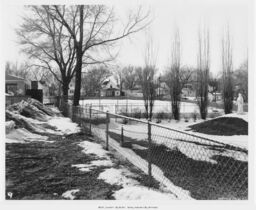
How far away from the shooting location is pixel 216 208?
2908 mm

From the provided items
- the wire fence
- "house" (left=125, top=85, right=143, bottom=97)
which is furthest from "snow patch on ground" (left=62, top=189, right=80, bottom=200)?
"house" (left=125, top=85, right=143, bottom=97)

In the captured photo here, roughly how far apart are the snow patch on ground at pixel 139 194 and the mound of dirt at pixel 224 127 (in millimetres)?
10659

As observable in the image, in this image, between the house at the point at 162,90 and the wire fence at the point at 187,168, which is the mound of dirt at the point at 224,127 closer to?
the wire fence at the point at 187,168

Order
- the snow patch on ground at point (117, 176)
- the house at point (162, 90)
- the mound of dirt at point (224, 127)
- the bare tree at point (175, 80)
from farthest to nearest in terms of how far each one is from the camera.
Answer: the house at point (162, 90) < the bare tree at point (175, 80) < the mound of dirt at point (224, 127) < the snow patch on ground at point (117, 176)

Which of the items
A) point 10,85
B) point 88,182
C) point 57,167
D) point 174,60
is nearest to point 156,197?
point 88,182

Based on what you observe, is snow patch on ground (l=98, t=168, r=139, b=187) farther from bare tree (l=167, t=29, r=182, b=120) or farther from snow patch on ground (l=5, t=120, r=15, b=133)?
bare tree (l=167, t=29, r=182, b=120)

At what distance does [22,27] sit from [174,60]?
11276 millimetres

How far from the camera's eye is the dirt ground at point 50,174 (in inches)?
124

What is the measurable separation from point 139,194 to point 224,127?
11.7m

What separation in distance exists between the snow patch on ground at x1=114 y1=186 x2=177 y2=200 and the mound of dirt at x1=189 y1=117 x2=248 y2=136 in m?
10.7

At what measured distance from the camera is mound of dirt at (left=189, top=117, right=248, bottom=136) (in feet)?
Result: 42.1

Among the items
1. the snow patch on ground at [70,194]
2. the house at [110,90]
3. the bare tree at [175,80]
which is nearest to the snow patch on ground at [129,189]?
the snow patch on ground at [70,194]

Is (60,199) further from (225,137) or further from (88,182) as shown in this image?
(225,137)

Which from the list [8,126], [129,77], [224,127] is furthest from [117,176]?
[129,77]
